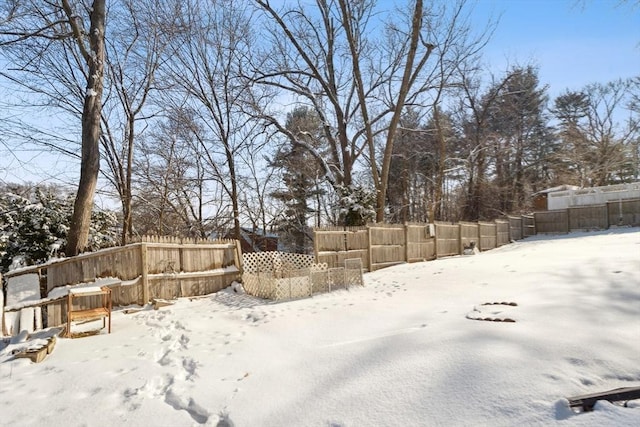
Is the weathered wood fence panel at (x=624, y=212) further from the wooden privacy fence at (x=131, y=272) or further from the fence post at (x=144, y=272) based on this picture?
the fence post at (x=144, y=272)

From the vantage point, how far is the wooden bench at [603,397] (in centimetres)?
249

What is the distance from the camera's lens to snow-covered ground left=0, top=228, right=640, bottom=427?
9.35 feet

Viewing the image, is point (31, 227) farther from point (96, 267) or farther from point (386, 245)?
point (386, 245)

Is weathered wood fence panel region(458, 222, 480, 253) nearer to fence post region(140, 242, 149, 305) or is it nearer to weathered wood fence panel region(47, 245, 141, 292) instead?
fence post region(140, 242, 149, 305)

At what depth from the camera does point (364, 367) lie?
12.1 feet

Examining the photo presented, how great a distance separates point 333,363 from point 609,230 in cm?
2147

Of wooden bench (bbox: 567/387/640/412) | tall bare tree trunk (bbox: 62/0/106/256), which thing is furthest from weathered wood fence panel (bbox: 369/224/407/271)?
wooden bench (bbox: 567/387/640/412)

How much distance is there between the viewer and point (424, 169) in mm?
29562

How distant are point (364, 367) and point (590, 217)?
22666mm

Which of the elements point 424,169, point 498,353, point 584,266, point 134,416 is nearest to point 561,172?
point 424,169

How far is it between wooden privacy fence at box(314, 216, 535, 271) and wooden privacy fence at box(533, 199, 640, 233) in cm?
618

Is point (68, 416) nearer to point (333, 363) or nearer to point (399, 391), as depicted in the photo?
point (333, 363)

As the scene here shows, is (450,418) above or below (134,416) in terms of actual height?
above

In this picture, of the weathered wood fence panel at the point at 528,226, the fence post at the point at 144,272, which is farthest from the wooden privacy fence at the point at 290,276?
the weathered wood fence panel at the point at 528,226
